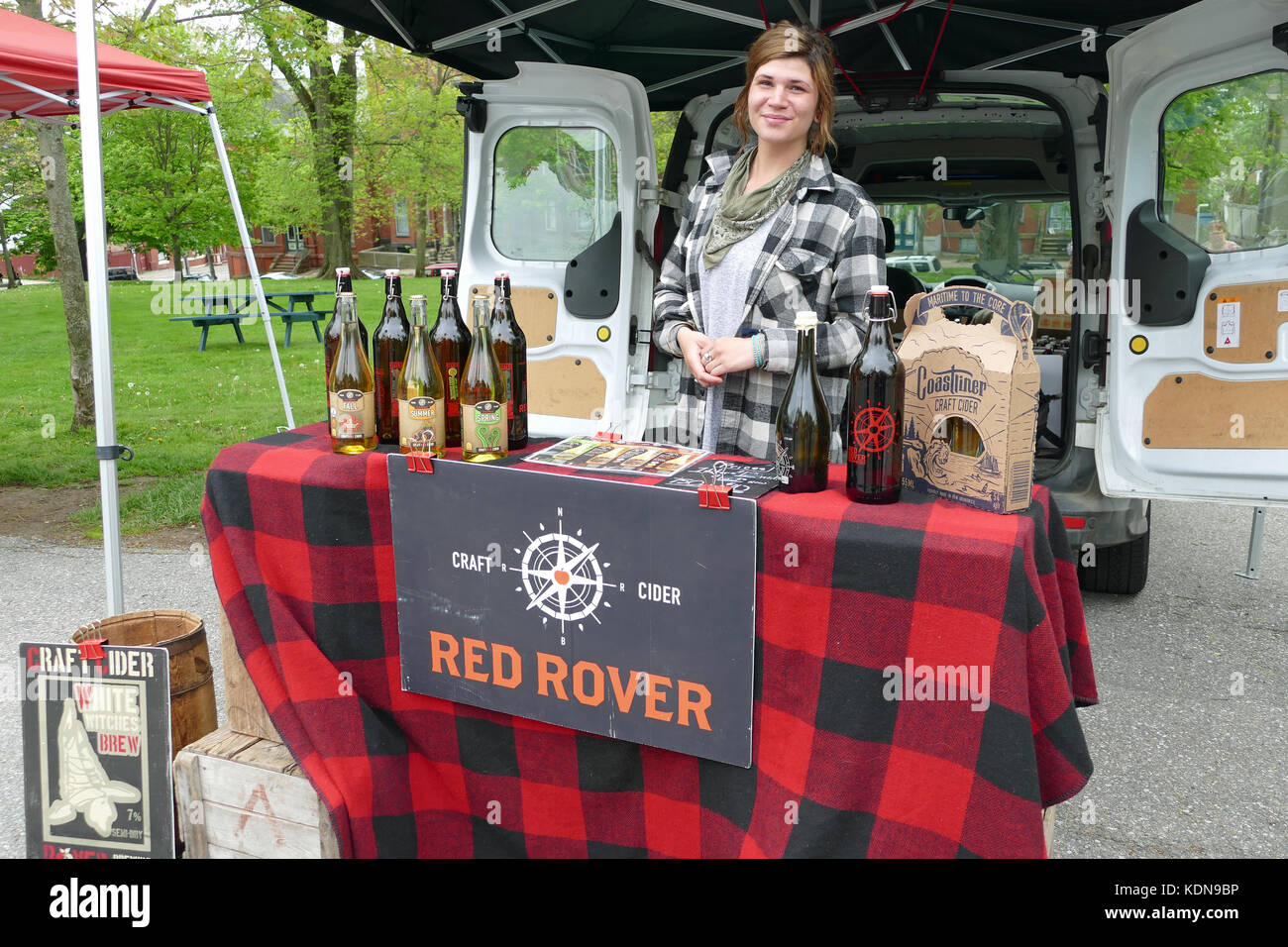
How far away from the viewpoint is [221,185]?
63.4ft

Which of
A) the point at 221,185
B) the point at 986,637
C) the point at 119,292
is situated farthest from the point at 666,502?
the point at 119,292

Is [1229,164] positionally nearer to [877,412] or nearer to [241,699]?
[877,412]

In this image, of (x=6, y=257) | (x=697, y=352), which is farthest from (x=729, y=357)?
(x=6, y=257)

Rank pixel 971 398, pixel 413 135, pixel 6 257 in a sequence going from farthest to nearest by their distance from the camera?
pixel 6 257
pixel 413 135
pixel 971 398

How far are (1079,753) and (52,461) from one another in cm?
739

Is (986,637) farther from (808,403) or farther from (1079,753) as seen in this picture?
(808,403)

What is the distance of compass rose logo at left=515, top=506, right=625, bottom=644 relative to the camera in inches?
79.4

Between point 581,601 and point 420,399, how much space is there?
0.61 m

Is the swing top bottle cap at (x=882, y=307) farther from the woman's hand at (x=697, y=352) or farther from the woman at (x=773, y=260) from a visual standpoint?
the woman's hand at (x=697, y=352)

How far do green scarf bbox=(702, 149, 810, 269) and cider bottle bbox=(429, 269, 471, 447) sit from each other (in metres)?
0.73

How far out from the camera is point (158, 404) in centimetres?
951

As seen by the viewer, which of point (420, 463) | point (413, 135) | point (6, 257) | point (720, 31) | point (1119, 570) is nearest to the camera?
point (420, 463)

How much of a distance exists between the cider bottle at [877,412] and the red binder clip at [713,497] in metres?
0.26

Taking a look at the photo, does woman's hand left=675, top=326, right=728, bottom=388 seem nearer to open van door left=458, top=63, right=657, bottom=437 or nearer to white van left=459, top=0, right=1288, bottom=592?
white van left=459, top=0, right=1288, bottom=592
